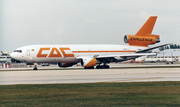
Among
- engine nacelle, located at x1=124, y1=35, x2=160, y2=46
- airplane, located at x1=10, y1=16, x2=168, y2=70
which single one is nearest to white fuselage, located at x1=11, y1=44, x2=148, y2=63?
airplane, located at x1=10, y1=16, x2=168, y2=70

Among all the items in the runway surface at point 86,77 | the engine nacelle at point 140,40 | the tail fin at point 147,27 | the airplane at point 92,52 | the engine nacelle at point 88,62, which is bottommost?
the runway surface at point 86,77

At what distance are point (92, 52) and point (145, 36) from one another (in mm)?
11521

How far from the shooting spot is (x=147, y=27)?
59219mm

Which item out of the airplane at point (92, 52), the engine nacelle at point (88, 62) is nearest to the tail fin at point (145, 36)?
the airplane at point (92, 52)

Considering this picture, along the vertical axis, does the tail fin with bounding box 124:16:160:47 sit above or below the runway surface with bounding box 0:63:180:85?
above

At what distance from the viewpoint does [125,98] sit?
14258mm

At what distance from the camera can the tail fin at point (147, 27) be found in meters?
59.2

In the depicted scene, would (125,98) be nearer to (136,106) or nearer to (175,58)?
(136,106)

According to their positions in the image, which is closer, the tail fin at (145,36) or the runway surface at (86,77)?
the runway surface at (86,77)

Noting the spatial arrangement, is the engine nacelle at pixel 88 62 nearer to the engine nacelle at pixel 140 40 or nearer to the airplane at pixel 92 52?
the airplane at pixel 92 52

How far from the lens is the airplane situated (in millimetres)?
52750

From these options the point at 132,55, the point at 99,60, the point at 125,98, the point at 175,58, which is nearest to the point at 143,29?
the point at 132,55

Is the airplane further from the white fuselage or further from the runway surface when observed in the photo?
the runway surface

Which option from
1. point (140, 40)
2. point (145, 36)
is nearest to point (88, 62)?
point (140, 40)
